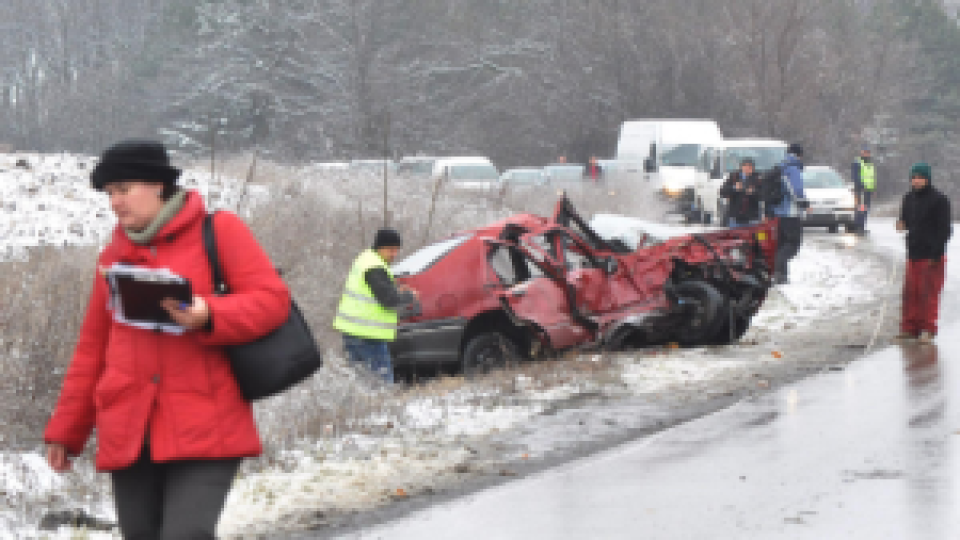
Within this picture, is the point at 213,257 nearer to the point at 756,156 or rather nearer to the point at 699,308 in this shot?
the point at 699,308

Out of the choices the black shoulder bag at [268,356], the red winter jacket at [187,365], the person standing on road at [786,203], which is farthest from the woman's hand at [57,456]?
the person standing on road at [786,203]

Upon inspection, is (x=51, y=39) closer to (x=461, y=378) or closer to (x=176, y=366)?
(x=461, y=378)

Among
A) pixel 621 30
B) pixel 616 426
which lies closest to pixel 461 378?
pixel 616 426

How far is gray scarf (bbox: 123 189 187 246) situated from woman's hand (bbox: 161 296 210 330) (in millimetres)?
250

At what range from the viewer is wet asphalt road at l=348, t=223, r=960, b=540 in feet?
21.4

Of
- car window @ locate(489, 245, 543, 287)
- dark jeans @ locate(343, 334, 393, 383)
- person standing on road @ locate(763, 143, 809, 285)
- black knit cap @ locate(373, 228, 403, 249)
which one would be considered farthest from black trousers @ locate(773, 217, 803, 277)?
black knit cap @ locate(373, 228, 403, 249)

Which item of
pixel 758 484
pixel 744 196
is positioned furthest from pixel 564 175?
pixel 758 484

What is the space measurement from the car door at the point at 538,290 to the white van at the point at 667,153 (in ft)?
58.8

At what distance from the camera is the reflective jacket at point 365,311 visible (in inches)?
424

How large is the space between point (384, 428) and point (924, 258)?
22.1 feet

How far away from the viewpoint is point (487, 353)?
12.2 m

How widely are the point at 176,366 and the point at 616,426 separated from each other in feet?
20.1

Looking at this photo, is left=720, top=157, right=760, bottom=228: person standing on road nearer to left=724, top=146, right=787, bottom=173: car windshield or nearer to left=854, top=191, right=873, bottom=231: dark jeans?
left=724, top=146, right=787, bottom=173: car windshield

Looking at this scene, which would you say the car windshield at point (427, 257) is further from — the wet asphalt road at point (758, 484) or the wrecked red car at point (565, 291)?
the wet asphalt road at point (758, 484)
